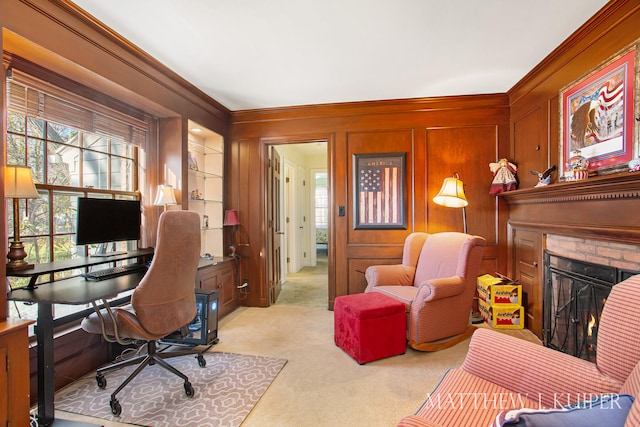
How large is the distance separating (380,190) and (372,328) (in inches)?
65.8

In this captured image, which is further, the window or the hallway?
the hallway

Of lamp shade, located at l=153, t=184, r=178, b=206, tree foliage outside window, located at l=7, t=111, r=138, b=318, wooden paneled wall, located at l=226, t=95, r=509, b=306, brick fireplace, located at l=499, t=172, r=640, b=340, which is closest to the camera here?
brick fireplace, located at l=499, t=172, r=640, b=340

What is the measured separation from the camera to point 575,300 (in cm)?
213

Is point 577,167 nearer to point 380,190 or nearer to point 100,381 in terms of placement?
point 380,190

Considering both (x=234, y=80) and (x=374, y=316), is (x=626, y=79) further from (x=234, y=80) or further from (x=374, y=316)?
(x=234, y=80)

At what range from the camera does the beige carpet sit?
1732mm

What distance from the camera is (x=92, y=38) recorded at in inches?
78.7

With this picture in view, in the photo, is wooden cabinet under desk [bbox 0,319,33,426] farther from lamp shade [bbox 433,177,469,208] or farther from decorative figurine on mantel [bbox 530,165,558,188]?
decorative figurine on mantel [bbox 530,165,558,188]

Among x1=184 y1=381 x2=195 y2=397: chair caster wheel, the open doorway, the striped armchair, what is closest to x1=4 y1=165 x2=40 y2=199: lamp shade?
x1=184 y1=381 x2=195 y2=397: chair caster wheel

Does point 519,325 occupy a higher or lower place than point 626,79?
lower

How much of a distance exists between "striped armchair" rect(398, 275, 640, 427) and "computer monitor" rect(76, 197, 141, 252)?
92.0 inches

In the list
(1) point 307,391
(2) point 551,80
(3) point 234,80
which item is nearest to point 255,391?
(1) point 307,391

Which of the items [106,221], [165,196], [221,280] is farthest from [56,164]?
[221,280]

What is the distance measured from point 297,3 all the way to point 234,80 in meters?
1.28
